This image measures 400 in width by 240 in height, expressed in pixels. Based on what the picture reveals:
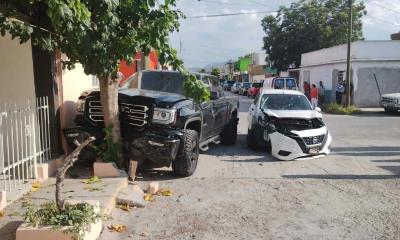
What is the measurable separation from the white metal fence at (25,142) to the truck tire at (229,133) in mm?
5439

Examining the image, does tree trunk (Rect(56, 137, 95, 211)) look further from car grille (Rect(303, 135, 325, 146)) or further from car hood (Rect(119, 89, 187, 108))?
car grille (Rect(303, 135, 325, 146))

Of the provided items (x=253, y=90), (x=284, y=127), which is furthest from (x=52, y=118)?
(x=253, y=90)

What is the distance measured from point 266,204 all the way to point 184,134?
2.08 metres

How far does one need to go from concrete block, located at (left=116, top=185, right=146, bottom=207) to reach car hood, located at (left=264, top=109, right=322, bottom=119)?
454 centimetres

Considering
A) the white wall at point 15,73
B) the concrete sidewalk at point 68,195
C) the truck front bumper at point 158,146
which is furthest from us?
the white wall at point 15,73


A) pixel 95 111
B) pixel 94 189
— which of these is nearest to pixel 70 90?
pixel 95 111

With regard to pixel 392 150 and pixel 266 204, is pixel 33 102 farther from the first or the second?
pixel 392 150

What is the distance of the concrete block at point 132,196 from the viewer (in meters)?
6.91

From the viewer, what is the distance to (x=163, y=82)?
9.91 metres

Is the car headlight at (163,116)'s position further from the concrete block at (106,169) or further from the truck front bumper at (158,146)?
the concrete block at (106,169)

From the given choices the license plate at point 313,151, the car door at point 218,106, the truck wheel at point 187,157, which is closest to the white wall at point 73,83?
the truck wheel at point 187,157

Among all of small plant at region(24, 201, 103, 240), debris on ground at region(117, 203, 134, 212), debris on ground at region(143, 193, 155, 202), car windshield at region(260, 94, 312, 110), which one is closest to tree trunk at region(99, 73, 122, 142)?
debris on ground at region(143, 193, 155, 202)

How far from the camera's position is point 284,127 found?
10875 millimetres

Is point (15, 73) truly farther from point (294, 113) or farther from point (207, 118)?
point (294, 113)
